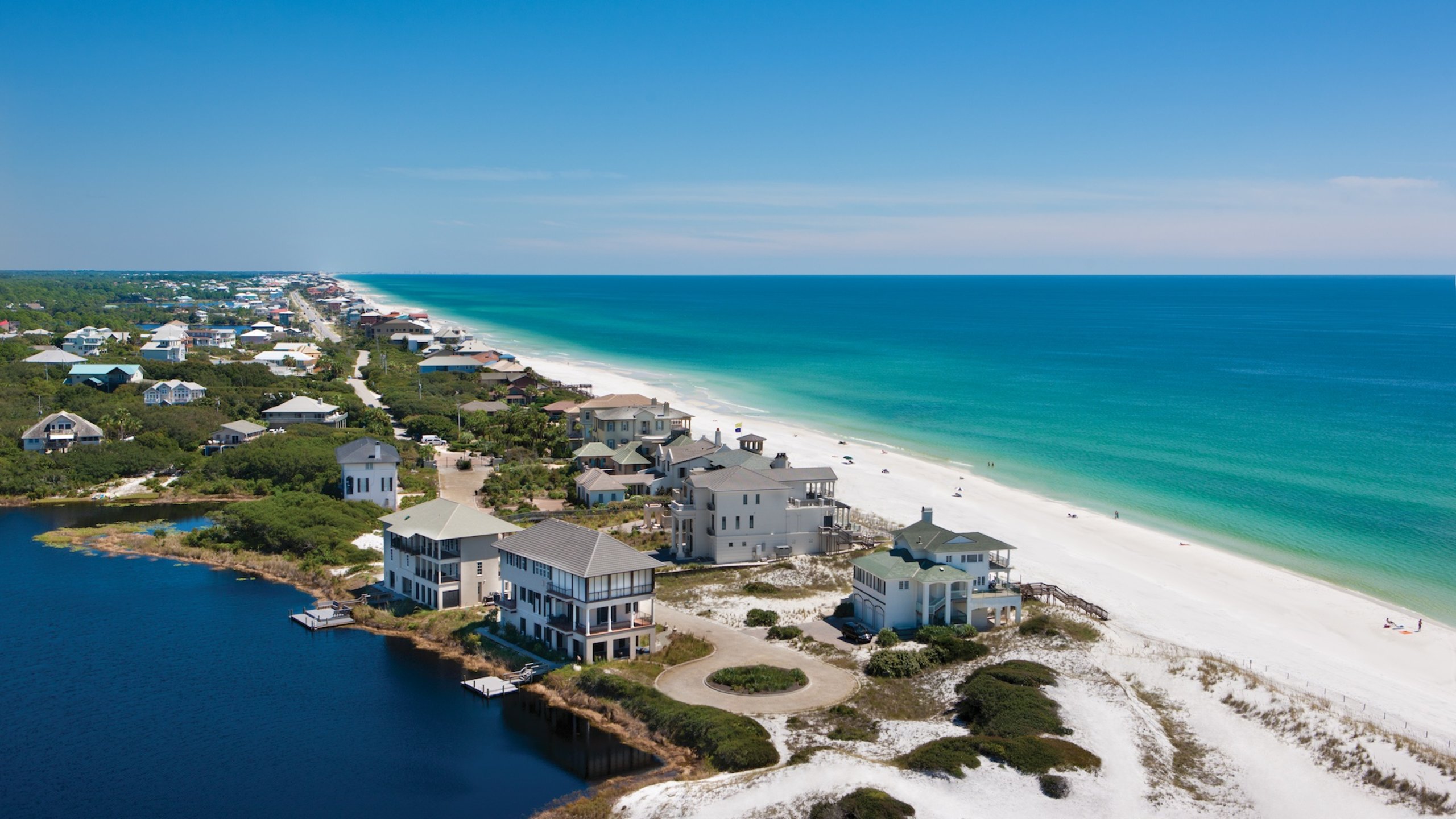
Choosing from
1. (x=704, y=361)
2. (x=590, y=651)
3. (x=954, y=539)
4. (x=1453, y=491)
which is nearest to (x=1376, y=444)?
(x=1453, y=491)

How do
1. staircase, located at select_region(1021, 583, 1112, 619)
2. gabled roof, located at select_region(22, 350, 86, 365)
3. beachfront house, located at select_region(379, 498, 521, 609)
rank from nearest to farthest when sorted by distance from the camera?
beachfront house, located at select_region(379, 498, 521, 609)
staircase, located at select_region(1021, 583, 1112, 619)
gabled roof, located at select_region(22, 350, 86, 365)

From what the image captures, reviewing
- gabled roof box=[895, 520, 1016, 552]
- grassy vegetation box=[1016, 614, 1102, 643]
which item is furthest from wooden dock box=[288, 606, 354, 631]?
grassy vegetation box=[1016, 614, 1102, 643]

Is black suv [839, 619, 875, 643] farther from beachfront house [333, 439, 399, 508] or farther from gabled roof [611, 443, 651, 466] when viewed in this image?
beachfront house [333, 439, 399, 508]

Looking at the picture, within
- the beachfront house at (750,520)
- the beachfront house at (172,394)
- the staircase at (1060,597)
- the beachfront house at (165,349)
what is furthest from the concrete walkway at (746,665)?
the beachfront house at (165,349)

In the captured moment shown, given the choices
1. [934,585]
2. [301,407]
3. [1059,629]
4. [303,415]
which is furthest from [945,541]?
[301,407]

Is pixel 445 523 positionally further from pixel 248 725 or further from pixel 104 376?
pixel 104 376

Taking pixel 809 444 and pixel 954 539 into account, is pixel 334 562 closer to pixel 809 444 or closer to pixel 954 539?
pixel 954 539
